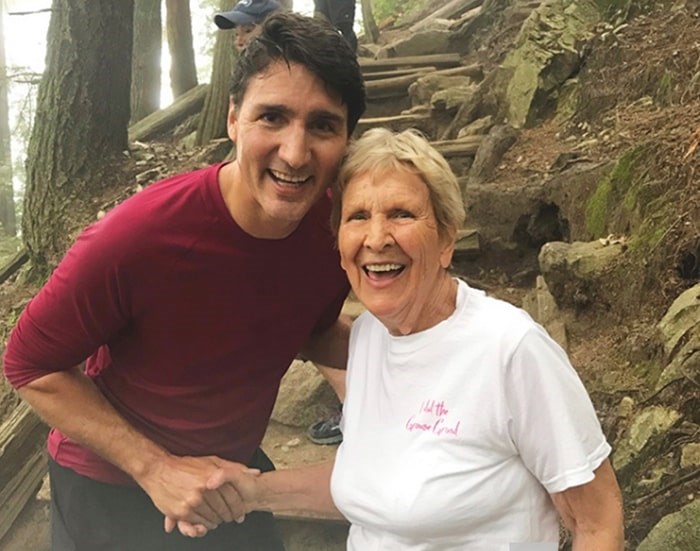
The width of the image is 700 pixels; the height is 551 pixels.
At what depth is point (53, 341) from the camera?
5.25 ft

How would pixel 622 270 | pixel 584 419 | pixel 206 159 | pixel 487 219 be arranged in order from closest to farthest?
pixel 584 419
pixel 622 270
pixel 487 219
pixel 206 159

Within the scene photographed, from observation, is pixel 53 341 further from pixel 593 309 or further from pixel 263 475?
pixel 593 309

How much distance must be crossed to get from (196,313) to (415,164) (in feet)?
2.09

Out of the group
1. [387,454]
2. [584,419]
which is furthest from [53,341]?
[584,419]

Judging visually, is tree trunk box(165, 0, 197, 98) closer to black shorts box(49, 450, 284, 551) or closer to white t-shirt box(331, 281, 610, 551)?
black shorts box(49, 450, 284, 551)

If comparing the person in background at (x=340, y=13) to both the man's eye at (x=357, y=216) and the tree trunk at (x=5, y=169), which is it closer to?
the man's eye at (x=357, y=216)

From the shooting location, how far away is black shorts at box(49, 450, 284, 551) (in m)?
1.86

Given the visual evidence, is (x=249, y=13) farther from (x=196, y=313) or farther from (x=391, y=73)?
(x=391, y=73)

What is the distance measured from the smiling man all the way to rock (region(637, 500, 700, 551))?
0.96 m

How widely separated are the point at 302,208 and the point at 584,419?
72cm

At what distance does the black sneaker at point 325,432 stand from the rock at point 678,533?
6.59 ft

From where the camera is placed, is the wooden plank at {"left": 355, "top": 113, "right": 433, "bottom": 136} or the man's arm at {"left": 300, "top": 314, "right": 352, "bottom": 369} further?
the wooden plank at {"left": 355, "top": 113, "right": 433, "bottom": 136}

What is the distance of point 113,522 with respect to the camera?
1.89 meters

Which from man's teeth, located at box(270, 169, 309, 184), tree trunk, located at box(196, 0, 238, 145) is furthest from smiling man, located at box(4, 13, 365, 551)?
tree trunk, located at box(196, 0, 238, 145)
